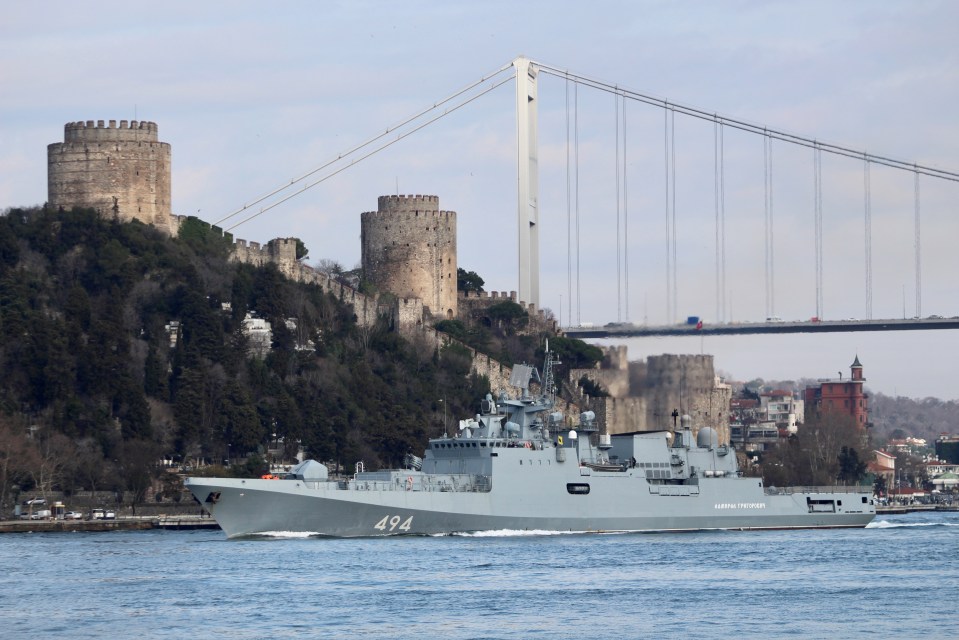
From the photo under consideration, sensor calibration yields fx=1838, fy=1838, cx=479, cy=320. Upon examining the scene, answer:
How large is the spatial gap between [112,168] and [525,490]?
84.0ft

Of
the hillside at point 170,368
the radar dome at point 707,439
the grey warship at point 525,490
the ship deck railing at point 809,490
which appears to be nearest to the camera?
the grey warship at point 525,490

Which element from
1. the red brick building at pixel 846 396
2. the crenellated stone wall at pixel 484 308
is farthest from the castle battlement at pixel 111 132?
the red brick building at pixel 846 396

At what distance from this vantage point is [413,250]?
6919cm

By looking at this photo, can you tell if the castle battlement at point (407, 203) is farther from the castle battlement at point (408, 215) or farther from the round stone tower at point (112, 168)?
the round stone tower at point (112, 168)

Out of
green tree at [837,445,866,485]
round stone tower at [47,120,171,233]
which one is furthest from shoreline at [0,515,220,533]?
green tree at [837,445,866,485]

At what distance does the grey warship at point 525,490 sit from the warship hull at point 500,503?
2 cm

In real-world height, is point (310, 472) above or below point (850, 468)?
above

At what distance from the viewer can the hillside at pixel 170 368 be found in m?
51.8

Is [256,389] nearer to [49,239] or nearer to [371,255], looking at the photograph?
[49,239]

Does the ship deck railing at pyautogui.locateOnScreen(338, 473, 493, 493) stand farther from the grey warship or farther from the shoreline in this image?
the shoreline

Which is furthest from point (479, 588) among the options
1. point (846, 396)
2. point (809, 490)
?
point (846, 396)

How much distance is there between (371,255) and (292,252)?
19.4 feet

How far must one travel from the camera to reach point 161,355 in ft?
185

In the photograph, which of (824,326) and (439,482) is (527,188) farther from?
(439,482)
